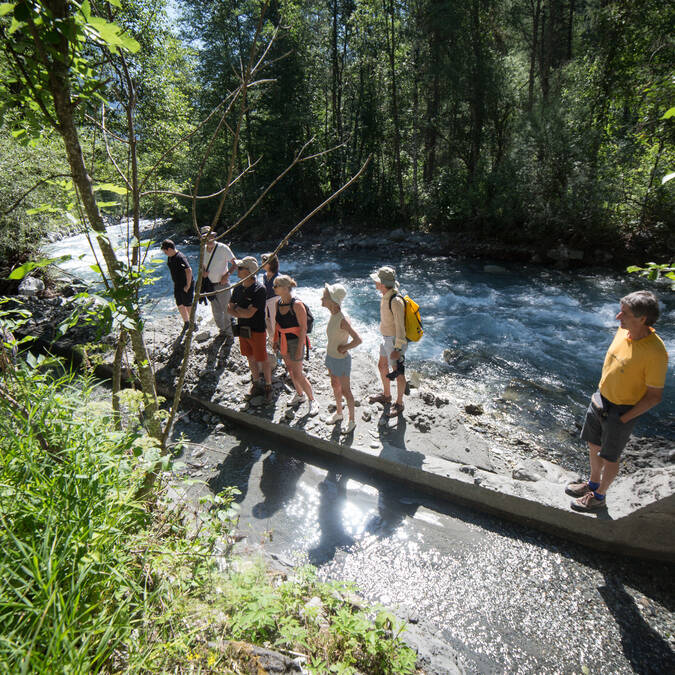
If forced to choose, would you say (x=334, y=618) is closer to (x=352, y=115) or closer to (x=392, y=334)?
(x=392, y=334)

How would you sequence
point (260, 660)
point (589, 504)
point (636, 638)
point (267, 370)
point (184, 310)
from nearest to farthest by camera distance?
1. point (260, 660)
2. point (636, 638)
3. point (589, 504)
4. point (267, 370)
5. point (184, 310)

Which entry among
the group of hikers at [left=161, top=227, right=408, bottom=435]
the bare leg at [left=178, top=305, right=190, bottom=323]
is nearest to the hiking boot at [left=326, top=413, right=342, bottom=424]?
the group of hikers at [left=161, top=227, right=408, bottom=435]

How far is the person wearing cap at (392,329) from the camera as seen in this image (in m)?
4.36

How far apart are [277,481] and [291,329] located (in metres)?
1.85

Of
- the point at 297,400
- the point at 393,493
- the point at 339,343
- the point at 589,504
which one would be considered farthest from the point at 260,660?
the point at 297,400

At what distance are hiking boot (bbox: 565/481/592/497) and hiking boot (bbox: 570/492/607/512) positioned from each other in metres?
0.10

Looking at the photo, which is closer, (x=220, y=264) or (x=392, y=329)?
(x=392, y=329)

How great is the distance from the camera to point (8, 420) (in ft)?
7.52

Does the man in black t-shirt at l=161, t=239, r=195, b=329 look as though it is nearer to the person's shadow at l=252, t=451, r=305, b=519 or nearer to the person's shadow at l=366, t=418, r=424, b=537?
the person's shadow at l=252, t=451, r=305, b=519

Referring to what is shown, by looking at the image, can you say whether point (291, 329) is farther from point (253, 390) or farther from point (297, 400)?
point (253, 390)

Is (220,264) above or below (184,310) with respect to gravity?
above

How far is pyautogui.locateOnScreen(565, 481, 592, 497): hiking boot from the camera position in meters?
3.63

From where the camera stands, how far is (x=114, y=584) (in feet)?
6.10

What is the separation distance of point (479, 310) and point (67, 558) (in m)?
9.80
